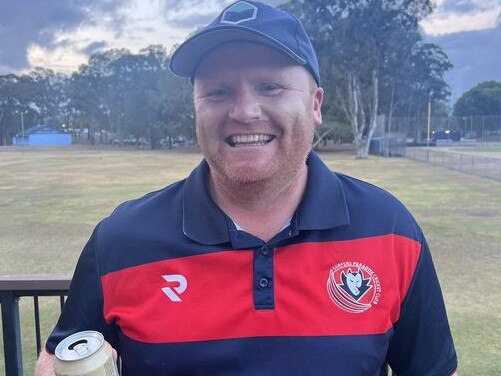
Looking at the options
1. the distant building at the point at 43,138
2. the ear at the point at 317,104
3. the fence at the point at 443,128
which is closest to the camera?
the ear at the point at 317,104

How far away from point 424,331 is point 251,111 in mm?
888

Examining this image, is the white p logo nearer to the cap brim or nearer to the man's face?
the man's face

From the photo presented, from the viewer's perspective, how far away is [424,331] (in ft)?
5.74

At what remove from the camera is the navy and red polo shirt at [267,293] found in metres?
1.63

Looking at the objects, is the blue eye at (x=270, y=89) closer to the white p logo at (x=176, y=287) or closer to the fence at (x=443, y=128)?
the white p logo at (x=176, y=287)

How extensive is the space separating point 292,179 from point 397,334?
602mm

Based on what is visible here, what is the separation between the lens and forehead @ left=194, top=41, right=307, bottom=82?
1.71 m

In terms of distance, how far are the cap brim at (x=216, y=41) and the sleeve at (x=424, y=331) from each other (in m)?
0.78

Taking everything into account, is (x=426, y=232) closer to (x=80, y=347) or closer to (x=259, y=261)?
(x=259, y=261)

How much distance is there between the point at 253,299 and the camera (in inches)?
64.6

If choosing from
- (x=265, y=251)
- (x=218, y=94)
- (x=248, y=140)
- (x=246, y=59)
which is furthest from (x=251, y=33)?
(x=265, y=251)

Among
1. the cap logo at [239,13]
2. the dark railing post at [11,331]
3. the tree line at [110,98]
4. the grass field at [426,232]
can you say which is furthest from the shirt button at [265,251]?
the tree line at [110,98]

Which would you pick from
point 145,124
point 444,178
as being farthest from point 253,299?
point 145,124

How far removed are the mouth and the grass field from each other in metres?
3.60
